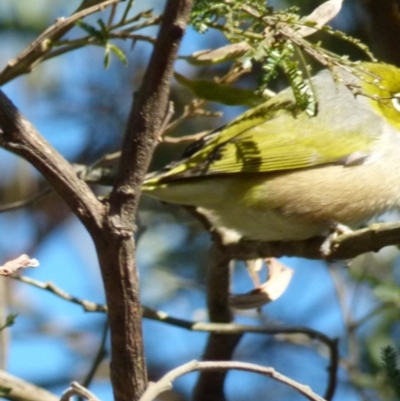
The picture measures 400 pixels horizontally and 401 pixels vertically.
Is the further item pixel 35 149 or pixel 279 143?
pixel 279 143

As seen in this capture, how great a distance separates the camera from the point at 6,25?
5.38 meters

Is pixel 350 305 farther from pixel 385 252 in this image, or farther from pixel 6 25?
pixel 6 25

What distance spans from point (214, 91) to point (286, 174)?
70cm

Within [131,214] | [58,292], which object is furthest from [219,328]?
[131,214]

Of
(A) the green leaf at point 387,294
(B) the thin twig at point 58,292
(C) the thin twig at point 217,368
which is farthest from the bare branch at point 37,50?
(A) the green leaf at point 387,294

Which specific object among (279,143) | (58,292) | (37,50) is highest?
(279,143)

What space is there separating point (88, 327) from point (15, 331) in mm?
446

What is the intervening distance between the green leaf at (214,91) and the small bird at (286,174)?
0.97 feet

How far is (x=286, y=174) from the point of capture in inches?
143

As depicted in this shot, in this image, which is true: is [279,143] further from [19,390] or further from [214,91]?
[19,390]

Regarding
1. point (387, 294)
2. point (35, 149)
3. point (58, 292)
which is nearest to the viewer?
point (35, 149)

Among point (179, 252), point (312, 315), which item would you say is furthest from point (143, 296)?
point (312, 315)

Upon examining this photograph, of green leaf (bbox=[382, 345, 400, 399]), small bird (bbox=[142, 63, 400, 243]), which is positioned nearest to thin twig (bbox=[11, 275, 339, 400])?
small bird (bbox=[142, 63, 400, 243])

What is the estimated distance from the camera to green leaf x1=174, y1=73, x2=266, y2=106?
3084 millimetres
